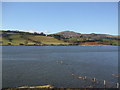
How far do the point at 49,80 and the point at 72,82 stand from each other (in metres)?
7.08

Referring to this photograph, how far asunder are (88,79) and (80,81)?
378cm

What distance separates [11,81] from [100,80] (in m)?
26.9

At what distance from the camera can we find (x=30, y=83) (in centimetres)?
4531

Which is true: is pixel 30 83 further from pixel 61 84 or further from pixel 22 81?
pixel 61 84

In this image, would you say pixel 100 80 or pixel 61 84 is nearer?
pixel 61 84

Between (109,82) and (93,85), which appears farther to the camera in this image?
(109,82)

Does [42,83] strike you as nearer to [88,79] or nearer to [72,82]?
[72,82]

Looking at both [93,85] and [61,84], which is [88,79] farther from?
[61,84]

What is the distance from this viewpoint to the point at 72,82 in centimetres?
4672

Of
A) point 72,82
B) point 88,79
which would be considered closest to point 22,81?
point 72,82

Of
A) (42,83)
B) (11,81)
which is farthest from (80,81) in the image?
(11,81)

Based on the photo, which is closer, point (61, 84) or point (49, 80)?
point (61, 84)

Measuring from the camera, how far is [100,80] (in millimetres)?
49812

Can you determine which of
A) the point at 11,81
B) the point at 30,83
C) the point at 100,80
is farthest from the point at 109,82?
the point at 11,81
